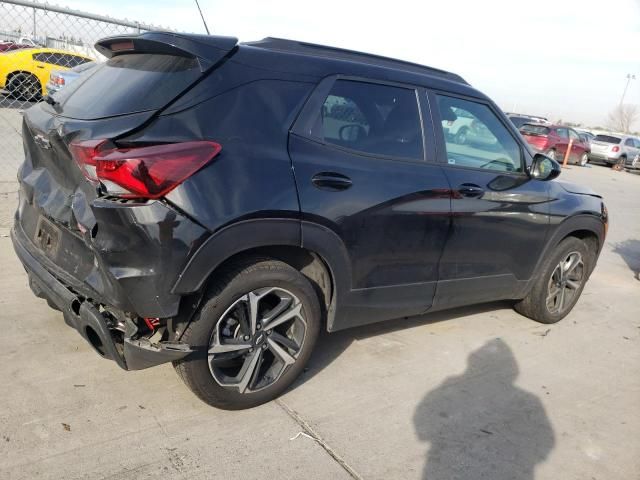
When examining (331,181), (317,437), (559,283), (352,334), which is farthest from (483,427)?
(559,283)

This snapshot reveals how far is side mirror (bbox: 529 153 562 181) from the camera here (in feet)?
13.3

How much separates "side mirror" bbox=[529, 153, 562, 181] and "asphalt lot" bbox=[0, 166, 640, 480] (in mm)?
1332

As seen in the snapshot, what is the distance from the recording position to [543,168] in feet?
13.3

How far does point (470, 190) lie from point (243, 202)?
5.66 feet

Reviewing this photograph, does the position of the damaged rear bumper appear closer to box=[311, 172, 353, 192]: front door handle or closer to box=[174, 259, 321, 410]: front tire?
box=[174, 259, 321, 410]: front tire

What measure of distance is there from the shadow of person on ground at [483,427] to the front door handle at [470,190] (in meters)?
1.23

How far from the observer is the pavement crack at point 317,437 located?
2653mm

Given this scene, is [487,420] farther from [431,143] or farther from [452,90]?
[452,90]

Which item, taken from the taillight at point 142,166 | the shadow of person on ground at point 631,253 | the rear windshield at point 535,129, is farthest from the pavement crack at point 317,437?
the rear windshield at point 535,129

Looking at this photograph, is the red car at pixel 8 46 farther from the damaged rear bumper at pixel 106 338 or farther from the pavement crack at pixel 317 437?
the pavement crack at pixel 317 437

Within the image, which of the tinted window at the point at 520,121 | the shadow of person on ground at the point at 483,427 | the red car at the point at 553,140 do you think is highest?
the shadow of person on ground at the point at 483,427

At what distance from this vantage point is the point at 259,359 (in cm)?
296

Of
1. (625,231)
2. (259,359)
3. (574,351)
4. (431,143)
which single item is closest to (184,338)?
(259,359)

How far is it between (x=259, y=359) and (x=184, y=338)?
0.49 meters
